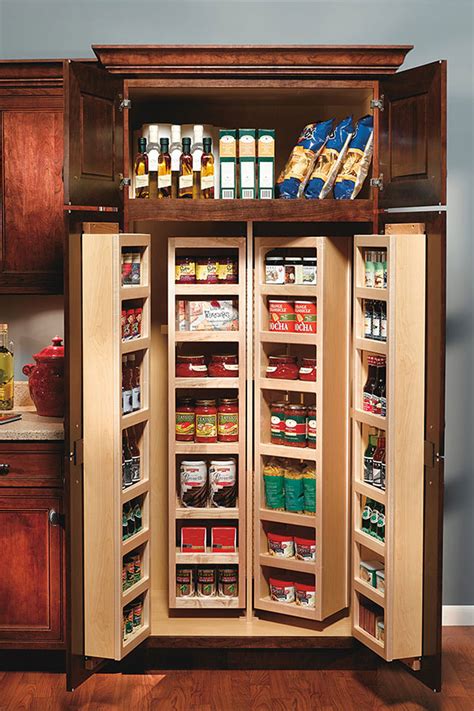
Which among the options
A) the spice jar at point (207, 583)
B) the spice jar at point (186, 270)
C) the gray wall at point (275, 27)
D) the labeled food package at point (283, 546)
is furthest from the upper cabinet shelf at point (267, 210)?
the spice jar at point (207, 583)

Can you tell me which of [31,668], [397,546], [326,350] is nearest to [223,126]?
[326,350]

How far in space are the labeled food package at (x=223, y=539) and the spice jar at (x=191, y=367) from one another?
635mm

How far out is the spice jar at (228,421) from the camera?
3967 millimetres

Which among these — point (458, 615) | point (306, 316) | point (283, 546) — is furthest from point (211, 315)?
point (458, 615)

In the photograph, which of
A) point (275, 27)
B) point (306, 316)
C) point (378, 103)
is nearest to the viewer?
point (378, 103)

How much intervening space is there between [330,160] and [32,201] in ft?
4.04

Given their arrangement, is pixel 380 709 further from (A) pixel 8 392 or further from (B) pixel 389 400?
(A) pixel 8 392

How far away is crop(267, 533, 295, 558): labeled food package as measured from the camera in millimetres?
3936

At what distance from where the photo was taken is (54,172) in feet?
13.1

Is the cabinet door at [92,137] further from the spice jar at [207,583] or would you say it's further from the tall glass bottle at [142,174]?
the spice jar at [207,583]

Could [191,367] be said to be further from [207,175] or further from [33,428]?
[207,175]

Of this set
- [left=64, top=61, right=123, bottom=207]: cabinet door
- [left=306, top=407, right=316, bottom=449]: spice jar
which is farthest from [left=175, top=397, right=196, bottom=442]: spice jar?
[left=64, top=61, right=123, bottom=207]: cabinet door

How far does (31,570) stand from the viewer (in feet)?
12.4

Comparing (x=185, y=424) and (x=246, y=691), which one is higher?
(x=185, y=424)
